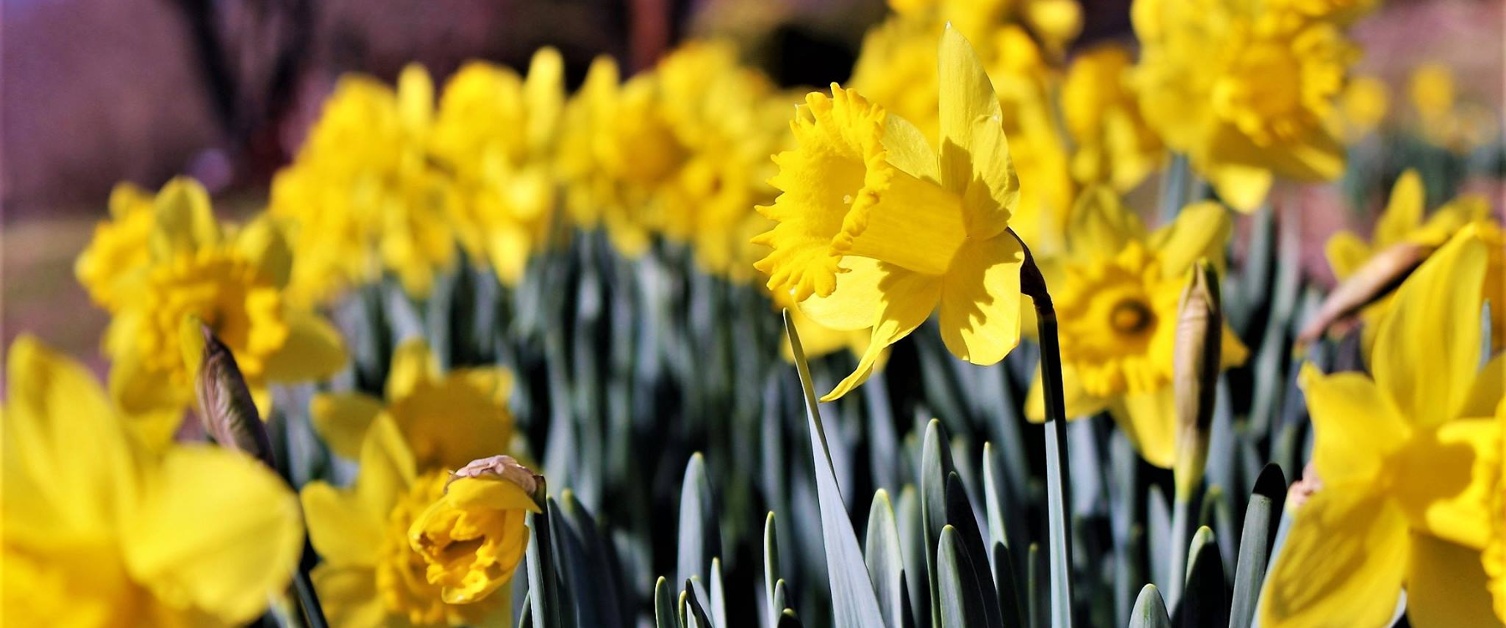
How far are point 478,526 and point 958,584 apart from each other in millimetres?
317

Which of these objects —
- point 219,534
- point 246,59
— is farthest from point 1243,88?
point 246,59

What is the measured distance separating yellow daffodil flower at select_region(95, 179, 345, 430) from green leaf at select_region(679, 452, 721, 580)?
52 cm

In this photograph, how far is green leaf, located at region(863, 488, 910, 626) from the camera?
78 centimetres

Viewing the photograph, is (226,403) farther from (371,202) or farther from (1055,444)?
(371,202)

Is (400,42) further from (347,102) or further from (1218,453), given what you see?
(1218,453)

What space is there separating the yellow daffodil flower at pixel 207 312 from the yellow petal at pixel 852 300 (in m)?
0.67

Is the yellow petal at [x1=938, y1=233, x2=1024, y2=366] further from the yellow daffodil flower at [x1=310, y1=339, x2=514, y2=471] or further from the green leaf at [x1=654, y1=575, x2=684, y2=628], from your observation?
the yellow daffodil flower at [x1=310, y1=339, x2=514, y2=471]

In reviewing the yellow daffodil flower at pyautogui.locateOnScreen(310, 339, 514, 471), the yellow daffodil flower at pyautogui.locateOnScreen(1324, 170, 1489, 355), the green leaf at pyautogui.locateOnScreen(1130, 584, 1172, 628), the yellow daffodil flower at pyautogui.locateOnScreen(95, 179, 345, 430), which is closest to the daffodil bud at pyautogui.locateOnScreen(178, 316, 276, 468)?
the yellow daffodil flower at pyautogui.locateOnScreen(310, 339, 514, 471)

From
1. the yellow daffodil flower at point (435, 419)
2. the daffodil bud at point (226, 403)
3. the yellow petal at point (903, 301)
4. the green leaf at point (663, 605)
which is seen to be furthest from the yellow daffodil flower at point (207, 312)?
the yellow petal at point (903, 301)

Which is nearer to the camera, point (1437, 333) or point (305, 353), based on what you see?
point (1437, 333)

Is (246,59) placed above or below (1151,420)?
above

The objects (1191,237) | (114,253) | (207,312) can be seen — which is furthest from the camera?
(114,253)

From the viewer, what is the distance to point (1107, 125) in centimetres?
163

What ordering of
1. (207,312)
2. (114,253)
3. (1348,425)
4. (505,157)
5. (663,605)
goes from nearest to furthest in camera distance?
(1348,425) < (663,605) < (207,312) < (114,253) < (505,157)
